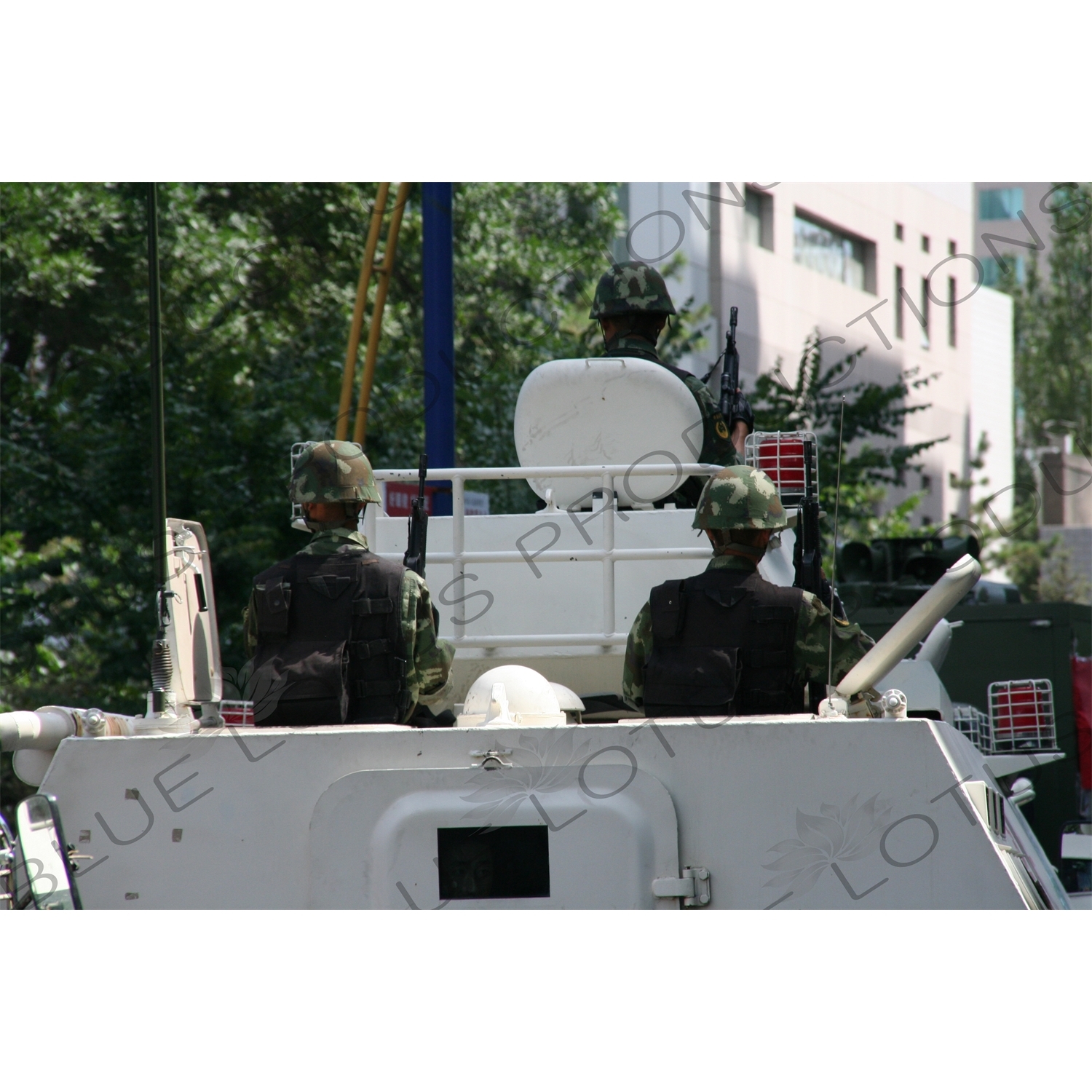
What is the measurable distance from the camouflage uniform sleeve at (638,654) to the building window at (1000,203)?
48478mm

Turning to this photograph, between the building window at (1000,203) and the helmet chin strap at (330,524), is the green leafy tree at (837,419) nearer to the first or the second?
the helmet chin strap at (330,524)

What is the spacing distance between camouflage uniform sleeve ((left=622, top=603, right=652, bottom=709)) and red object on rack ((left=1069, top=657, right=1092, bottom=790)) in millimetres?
6828

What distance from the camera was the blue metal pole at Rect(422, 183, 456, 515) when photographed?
31.4 ft

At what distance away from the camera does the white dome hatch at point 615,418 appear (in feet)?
22.0

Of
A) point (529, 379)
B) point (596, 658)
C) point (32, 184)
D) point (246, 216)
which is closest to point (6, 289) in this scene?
point (32, 184)

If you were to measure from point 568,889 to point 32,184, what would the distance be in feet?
36.9

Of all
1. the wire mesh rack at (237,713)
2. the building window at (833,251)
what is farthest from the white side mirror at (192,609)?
the building window at (833,251)

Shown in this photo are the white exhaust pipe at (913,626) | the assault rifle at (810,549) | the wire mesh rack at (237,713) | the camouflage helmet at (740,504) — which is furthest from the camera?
the wire mesh rack at (237,713)

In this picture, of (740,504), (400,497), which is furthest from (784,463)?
(400,497)

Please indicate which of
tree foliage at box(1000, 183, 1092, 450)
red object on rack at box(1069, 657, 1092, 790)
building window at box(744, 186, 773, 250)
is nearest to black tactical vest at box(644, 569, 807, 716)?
red object on rack at box(1069, 657, 1092, 790)

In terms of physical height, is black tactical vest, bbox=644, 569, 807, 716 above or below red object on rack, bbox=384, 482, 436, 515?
below

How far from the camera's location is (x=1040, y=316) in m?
36.0

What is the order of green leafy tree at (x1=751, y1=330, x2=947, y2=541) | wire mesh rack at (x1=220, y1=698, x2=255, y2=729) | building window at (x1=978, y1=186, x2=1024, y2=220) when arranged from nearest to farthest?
wire mesh rack at (x1=220, y1=698, x2=255, y2=729), green leafy tree at (x1=751, y1=330, x2=947, y2=541), building window at (x1=978, y1=186, x2=1024, y2=220)

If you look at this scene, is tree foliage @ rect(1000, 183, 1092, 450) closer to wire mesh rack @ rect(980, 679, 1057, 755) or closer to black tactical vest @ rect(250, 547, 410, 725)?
wire mesh rack @ rect(980, 679, 1057, 755)
